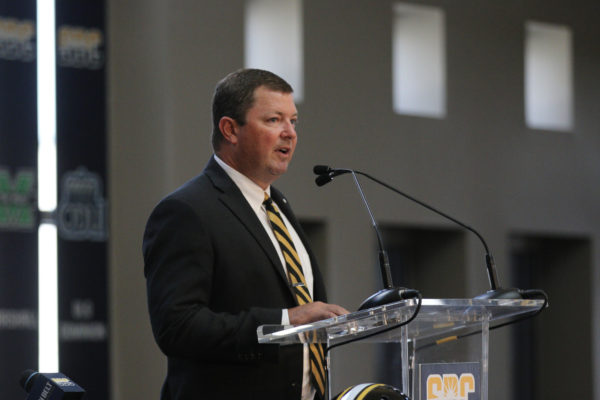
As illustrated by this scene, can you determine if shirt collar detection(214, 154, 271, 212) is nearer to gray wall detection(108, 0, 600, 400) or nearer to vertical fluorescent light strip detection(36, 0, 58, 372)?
vertical fluorescent light strip detection(36, 0, 58, 372)

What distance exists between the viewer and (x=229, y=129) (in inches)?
104

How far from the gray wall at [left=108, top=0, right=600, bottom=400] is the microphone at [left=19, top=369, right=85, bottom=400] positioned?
478cm

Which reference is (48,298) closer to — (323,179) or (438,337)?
(323,179)

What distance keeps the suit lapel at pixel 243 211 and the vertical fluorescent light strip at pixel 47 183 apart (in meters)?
4.32

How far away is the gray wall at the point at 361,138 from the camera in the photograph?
7.22 m

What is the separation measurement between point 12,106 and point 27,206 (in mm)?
615

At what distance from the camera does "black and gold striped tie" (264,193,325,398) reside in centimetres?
248

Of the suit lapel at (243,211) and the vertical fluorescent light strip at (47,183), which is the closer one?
the suit lapel at (243,211)

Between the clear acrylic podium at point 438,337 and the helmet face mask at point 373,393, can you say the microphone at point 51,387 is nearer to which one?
the clear acrylic podium at point 438,337

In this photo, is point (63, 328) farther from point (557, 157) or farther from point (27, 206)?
point (557, 157)

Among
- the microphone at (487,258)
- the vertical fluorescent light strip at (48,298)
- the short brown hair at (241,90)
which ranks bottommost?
the vertical fluorescent light strip at (48,298)

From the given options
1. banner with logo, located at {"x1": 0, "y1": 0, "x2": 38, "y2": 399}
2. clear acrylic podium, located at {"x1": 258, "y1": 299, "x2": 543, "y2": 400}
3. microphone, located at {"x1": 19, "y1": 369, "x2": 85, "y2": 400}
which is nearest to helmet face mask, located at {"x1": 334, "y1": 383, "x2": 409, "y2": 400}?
clear acrylic podium, located at {"x1": 258, "y1": 299, "x2": 543, "y2": 400}

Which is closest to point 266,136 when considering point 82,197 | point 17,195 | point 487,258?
point 487,258

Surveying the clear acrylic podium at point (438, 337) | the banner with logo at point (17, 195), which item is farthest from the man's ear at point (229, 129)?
the banner with logo at point (17, 195)
